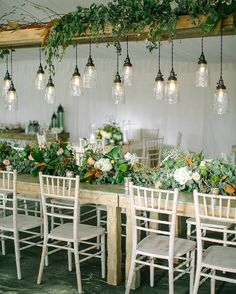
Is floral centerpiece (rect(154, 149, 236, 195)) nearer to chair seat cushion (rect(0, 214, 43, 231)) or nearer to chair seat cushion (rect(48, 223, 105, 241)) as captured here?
chair seat cushion (rect(48, 223, 105, 241))

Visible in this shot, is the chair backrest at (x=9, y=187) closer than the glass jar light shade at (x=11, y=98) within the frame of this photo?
Yes

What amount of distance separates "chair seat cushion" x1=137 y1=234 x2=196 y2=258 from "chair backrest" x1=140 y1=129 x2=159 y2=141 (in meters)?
6.20

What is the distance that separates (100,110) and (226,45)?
192 inches

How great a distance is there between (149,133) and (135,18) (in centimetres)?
604

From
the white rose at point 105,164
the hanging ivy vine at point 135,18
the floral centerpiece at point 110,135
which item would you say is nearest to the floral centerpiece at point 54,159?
the white rose at point 105,164

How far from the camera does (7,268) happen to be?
4.73m

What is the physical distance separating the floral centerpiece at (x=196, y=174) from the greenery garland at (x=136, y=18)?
3.70 feet

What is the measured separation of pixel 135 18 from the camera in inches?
171

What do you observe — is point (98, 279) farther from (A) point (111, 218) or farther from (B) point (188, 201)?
(B) point (188, 201)

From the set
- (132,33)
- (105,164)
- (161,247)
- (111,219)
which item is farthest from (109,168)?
(132,33)

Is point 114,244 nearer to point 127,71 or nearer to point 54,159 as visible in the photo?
point 54,159

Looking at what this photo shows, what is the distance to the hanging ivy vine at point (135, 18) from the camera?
4.06 m

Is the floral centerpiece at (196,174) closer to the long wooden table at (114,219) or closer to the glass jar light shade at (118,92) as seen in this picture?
the long wooden table at (114,219)

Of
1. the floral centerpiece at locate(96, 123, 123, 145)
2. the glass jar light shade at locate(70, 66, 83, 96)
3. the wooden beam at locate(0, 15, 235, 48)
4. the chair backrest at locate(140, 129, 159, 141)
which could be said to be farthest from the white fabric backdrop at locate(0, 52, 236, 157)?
the wooden beam at locate(0, 15, 235, 48)
